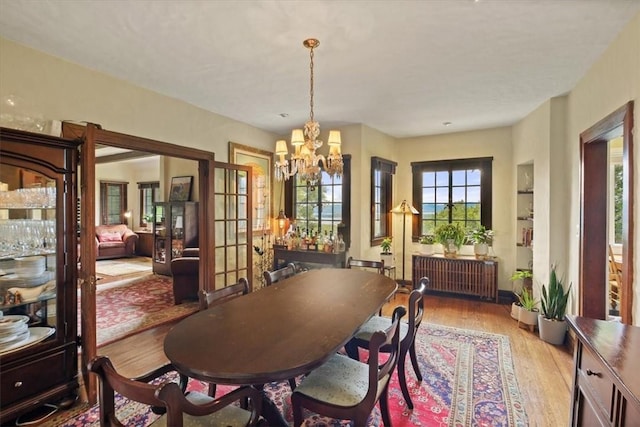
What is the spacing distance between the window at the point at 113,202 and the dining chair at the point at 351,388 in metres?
9.89

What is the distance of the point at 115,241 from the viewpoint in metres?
8.59

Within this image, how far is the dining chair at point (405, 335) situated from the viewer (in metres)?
2.24

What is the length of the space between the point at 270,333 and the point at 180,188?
539cm

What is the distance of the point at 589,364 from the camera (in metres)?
1.42

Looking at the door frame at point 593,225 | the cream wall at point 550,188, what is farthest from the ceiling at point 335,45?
the door frame at point 593,225

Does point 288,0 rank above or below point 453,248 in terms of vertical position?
above

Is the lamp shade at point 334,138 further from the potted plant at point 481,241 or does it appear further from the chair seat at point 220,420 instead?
the potted plant at point 481,241

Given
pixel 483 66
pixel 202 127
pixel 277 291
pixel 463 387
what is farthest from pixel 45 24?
pixel 463 387

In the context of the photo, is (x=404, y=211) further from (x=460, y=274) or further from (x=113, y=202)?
(x=113, y=202)

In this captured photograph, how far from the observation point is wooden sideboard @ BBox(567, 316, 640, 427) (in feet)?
3.55

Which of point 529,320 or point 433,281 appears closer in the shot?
point 529,320

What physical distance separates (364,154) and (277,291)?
9.56 ft

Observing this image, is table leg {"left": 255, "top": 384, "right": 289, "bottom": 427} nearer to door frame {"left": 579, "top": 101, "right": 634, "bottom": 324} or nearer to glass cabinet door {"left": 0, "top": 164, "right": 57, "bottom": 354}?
glass cabinet door {"left": 0, "top": 164, "right": 57, "bottom": 354}

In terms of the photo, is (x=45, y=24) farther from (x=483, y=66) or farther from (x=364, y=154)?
(x=364, y=154)
